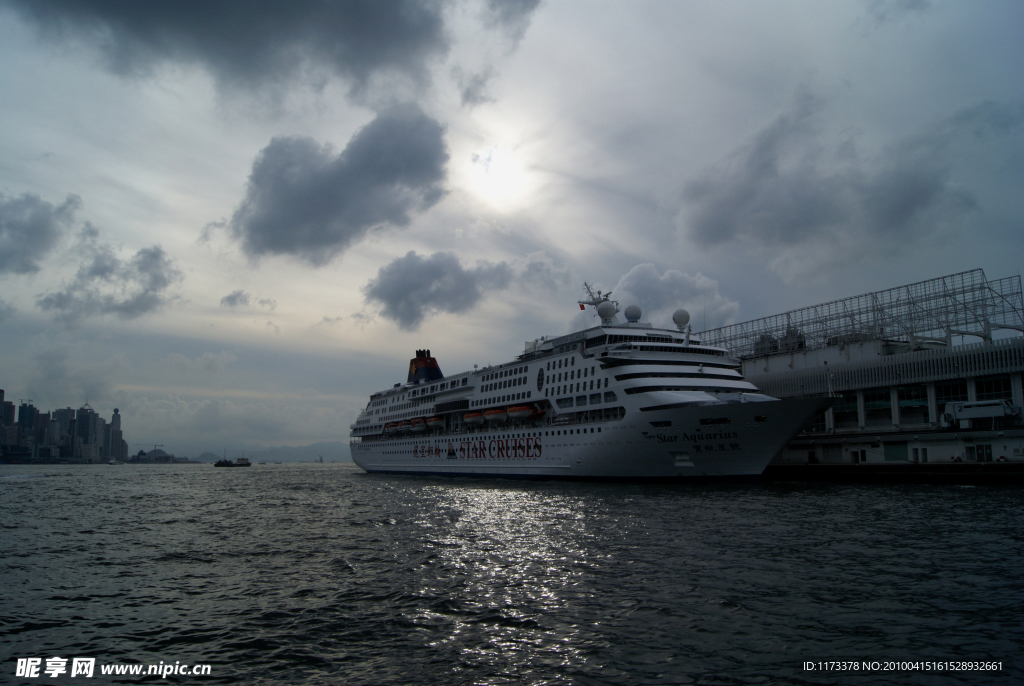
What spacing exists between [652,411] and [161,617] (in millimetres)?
30499

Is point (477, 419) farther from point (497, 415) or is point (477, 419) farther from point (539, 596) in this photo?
point (539, 596)

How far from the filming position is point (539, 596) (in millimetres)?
13289

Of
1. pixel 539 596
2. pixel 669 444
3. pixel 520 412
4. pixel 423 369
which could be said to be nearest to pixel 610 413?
pixel 669 444

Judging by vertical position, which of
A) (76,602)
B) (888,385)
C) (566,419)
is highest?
(888,385)

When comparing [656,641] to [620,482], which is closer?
[656,641]

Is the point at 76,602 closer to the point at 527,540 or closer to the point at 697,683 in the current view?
the point at 527,540

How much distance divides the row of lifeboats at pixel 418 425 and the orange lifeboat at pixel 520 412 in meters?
17.2

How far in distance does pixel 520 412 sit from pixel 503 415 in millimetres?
3066

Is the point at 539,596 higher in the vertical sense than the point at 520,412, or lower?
lower

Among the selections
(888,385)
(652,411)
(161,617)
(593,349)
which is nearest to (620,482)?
(652,411)

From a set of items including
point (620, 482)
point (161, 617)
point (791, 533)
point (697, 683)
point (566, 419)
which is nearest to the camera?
point (697, 683)

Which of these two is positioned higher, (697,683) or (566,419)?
(566,419)

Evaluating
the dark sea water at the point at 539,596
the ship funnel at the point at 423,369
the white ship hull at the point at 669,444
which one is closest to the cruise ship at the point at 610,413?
the white ship hull at the point at 669,444

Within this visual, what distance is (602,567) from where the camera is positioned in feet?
51.8
